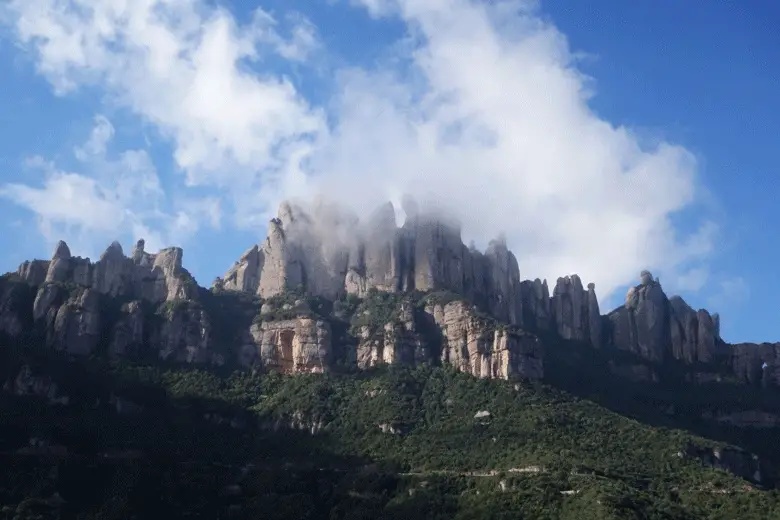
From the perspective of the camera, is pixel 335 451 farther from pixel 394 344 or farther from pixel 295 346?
pixel 295 346

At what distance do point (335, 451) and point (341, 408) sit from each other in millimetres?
11711

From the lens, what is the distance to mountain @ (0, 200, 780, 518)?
139 metres

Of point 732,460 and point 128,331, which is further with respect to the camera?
point 128,331

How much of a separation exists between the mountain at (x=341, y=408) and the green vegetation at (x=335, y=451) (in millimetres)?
310

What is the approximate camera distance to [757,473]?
16350 centimetres

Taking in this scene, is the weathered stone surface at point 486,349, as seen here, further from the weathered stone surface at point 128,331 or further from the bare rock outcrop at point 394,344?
the weathered stone surface at point 128,331

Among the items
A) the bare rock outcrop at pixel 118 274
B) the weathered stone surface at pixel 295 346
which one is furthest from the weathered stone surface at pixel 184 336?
the weathered stone surface at pixel 295 346

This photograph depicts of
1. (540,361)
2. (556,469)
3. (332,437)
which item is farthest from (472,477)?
(540,361)

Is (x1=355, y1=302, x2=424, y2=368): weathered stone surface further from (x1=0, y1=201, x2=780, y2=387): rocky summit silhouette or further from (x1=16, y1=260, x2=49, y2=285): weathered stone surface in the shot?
(x1=16, y1=260, x2=49, y2=285): weathered stone surface

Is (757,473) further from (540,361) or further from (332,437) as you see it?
(332,437)

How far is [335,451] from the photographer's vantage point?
15750cm

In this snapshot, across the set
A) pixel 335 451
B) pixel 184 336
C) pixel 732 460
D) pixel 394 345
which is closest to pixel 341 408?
pixel 335 451

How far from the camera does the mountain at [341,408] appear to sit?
139m

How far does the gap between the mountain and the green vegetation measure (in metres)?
0.31
